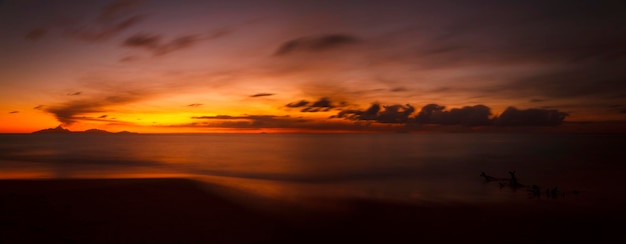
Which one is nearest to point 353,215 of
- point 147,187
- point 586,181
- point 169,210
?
point 169,210

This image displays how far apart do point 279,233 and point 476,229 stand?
5716 millimetres

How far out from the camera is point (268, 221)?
10.9 metres

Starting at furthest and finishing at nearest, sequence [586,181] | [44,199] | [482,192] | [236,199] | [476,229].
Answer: [586,181]
[482,192]
[236,199]
[44,199]
[476,229]

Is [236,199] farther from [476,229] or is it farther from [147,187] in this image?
[476,229]

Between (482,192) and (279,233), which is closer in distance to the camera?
(279,233)

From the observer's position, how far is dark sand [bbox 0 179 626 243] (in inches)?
357

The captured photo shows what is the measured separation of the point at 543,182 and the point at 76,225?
977 inches

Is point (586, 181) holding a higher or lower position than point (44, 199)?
lower

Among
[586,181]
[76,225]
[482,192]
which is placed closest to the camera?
[76,225]

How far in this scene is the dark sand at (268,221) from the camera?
906 cm

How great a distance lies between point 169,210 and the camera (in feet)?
37.1

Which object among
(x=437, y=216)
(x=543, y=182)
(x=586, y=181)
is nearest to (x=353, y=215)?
(x=437, y=216)

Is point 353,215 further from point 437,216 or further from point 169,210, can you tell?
point 169,210

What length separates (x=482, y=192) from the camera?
17.7 metres
